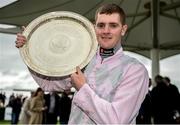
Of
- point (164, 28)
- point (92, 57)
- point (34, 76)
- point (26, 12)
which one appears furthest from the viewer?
point (164, 28)

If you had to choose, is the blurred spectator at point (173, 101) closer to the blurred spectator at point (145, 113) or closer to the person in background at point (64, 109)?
the blurred spectator at point (145, 113)

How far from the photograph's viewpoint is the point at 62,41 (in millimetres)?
2062

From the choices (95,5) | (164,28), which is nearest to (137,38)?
(164,28)

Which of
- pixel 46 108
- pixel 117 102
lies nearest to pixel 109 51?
pixel 117 102

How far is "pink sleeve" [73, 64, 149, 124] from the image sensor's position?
179cm

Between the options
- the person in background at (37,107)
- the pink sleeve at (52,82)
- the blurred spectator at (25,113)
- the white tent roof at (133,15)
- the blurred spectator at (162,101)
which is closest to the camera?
the pink sleeve at (52,82)

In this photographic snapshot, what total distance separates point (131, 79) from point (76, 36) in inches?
14.3

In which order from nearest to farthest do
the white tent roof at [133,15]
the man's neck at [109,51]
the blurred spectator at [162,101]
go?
1. the man's neck at [109,51]
2. the blurred spectator at [162,101]
3. the white tent roof at [133,15]

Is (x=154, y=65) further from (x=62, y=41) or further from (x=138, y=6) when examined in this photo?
(x=62, y=41)

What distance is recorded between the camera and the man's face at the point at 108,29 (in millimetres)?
1892

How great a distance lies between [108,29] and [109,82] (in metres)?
0.22

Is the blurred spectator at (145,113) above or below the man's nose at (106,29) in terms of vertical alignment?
below

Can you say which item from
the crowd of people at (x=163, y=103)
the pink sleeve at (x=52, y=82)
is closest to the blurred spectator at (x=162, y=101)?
Result: the crowd of people at (x=163, y=103)

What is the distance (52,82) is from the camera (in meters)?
2.14
